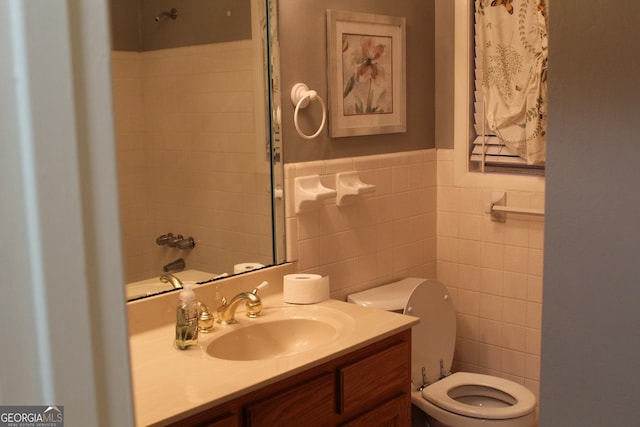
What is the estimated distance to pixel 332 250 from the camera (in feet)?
9.25

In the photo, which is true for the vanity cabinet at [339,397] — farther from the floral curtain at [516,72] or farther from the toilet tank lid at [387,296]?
the floral curtain at [516,72]

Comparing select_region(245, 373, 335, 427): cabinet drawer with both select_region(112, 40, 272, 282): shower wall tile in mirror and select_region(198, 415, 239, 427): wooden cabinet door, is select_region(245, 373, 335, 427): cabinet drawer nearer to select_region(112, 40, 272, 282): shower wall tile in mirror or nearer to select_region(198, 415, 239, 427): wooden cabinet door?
select_region(198, 415, 239, 427): wooden cabinet door

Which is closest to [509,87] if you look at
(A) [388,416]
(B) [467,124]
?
(B) [467,124]

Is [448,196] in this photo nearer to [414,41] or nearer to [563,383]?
[414,41]

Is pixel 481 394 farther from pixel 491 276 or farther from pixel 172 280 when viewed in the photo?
pixel 172 280

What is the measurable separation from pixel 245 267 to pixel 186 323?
0.52 metres

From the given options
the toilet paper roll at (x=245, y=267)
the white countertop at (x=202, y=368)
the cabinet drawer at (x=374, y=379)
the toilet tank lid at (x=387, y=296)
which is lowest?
the cabinet drawer at (x=374, y=379)

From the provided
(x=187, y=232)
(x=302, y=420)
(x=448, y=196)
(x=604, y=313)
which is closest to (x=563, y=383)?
(x=604, y=313)

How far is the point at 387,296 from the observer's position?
9.41 feet

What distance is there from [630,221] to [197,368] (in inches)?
48.7

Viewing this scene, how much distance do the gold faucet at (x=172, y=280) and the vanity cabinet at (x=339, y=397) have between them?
0.58 metres

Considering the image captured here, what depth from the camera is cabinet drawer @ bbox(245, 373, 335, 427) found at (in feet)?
6.21

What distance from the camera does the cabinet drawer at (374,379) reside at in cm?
215

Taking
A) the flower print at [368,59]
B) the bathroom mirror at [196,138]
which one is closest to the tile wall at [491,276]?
the flower print at [368,59]
